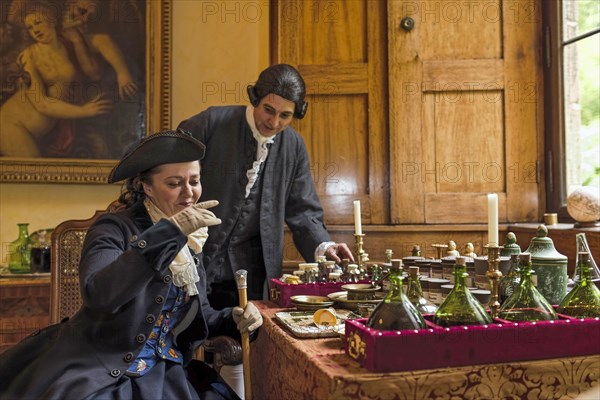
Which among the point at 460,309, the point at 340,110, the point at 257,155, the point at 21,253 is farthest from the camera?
the point at 21,253

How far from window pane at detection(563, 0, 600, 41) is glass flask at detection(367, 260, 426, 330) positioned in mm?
2802

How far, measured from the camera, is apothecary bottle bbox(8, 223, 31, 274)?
12.9 feet

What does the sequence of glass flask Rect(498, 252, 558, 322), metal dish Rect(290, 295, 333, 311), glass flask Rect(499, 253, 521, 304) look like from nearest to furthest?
glass flask Rect(498, 252, 558, 322)
glass flask Rect(499, 253, 521, 304)
metal dish Rect(290, 295, 333, 311)

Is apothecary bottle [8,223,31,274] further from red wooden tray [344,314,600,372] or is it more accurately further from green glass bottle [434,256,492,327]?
green glass bottle [434,256,492,327]

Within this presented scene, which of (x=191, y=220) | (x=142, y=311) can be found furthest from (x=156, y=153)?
(x=142, y=311)

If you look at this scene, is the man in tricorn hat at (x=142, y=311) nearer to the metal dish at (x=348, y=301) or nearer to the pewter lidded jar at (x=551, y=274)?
the metal dish at (x=348, y=301)

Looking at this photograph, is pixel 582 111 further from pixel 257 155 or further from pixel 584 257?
pixel 584 257

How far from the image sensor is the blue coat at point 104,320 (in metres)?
1.75

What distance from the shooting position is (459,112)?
12.4ft

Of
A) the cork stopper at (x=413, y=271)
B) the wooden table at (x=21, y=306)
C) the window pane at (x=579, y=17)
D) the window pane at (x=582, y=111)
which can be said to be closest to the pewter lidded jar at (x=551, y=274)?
the cork stopper at (x=413, y=271)

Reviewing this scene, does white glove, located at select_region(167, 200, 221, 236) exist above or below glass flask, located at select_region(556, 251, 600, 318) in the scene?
above

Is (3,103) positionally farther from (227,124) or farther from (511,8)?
(511,8)

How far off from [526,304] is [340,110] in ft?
7.83

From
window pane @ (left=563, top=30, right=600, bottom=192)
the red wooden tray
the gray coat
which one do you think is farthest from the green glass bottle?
window pane @ (left=563, top=30, right=600, bottom=192)
